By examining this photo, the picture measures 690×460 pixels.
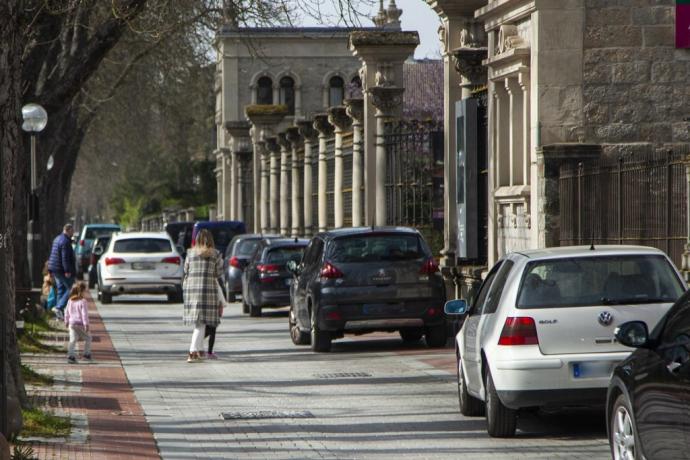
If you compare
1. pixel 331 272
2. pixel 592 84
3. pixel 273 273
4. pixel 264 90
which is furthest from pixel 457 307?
pixel 264 90

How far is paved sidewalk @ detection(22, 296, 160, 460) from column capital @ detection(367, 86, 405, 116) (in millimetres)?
8328

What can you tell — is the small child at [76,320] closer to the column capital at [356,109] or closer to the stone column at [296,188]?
the column capital at [356,109]

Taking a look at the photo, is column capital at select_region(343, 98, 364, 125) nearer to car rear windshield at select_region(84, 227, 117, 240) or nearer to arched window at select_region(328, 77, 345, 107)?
car rear windshield at select_region(84, 227, 117, 240)

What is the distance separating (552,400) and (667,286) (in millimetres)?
1232

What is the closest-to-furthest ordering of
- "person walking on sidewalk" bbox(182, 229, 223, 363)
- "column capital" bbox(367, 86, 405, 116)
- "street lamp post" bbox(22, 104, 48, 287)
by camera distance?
"person walking on sidewalk" bbox(182, 229, 223, 363)
"street lamp post" bbox(22, 104, 48, 287)
"column capital" bbox(367, 86, 405, 116)

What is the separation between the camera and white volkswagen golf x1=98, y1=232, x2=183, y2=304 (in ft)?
117

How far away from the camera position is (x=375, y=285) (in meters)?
20.1

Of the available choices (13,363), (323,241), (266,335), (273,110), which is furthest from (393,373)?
(273,110)

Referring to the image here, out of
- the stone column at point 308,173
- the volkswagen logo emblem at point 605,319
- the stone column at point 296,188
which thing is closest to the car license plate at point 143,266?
the stone column at point 308,173

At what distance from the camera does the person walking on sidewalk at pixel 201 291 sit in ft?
65.1

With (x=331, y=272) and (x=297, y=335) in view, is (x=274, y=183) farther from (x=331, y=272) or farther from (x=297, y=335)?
(x=331, y=272)

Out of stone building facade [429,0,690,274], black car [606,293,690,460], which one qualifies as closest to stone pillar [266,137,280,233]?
stone building facade [429,0,690,274]

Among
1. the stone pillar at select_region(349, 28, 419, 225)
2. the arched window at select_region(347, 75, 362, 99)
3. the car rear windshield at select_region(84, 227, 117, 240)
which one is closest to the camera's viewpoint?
the stone pillar at select_region(349, 28, 419, 225)

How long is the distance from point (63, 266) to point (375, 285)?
9.80 m
